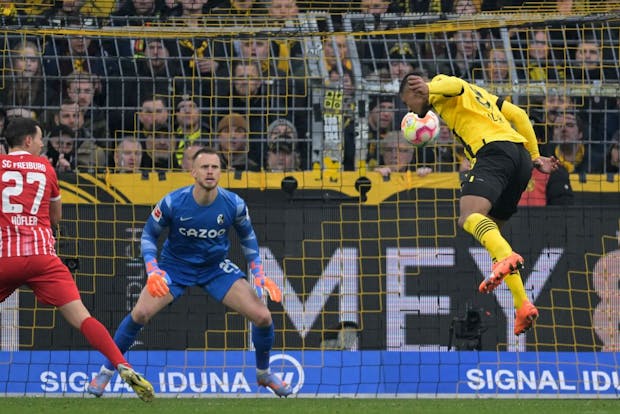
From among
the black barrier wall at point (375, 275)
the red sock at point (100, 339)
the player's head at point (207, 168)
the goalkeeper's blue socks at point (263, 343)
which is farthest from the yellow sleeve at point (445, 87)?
the black barrier wall at point (375, 275)

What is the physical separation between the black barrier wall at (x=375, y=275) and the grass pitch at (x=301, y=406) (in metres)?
1.32

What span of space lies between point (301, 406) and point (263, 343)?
0.71 metres

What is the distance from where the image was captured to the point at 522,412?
1027 centimetres

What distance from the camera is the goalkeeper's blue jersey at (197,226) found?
36.1 ft

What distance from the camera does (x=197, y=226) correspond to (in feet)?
36.3

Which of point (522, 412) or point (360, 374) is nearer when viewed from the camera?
point (522, 412)

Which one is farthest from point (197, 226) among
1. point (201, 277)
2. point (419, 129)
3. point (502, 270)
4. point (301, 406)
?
point (502, 270)

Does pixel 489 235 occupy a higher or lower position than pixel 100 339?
higher

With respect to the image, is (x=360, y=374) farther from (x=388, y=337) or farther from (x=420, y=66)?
(x=420, y=66)

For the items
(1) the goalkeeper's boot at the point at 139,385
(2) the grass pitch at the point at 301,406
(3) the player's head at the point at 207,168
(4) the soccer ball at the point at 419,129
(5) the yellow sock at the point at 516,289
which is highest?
(4) the soccer ball at the point at 419,129

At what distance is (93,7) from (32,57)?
47.7 inches

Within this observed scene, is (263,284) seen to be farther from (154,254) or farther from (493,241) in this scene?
(493,241)

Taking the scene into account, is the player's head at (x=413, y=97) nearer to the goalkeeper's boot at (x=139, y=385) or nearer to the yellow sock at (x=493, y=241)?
the yellow sock at (x=493, y=241)

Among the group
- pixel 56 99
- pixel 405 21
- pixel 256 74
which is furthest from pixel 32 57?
pixel 405 21
